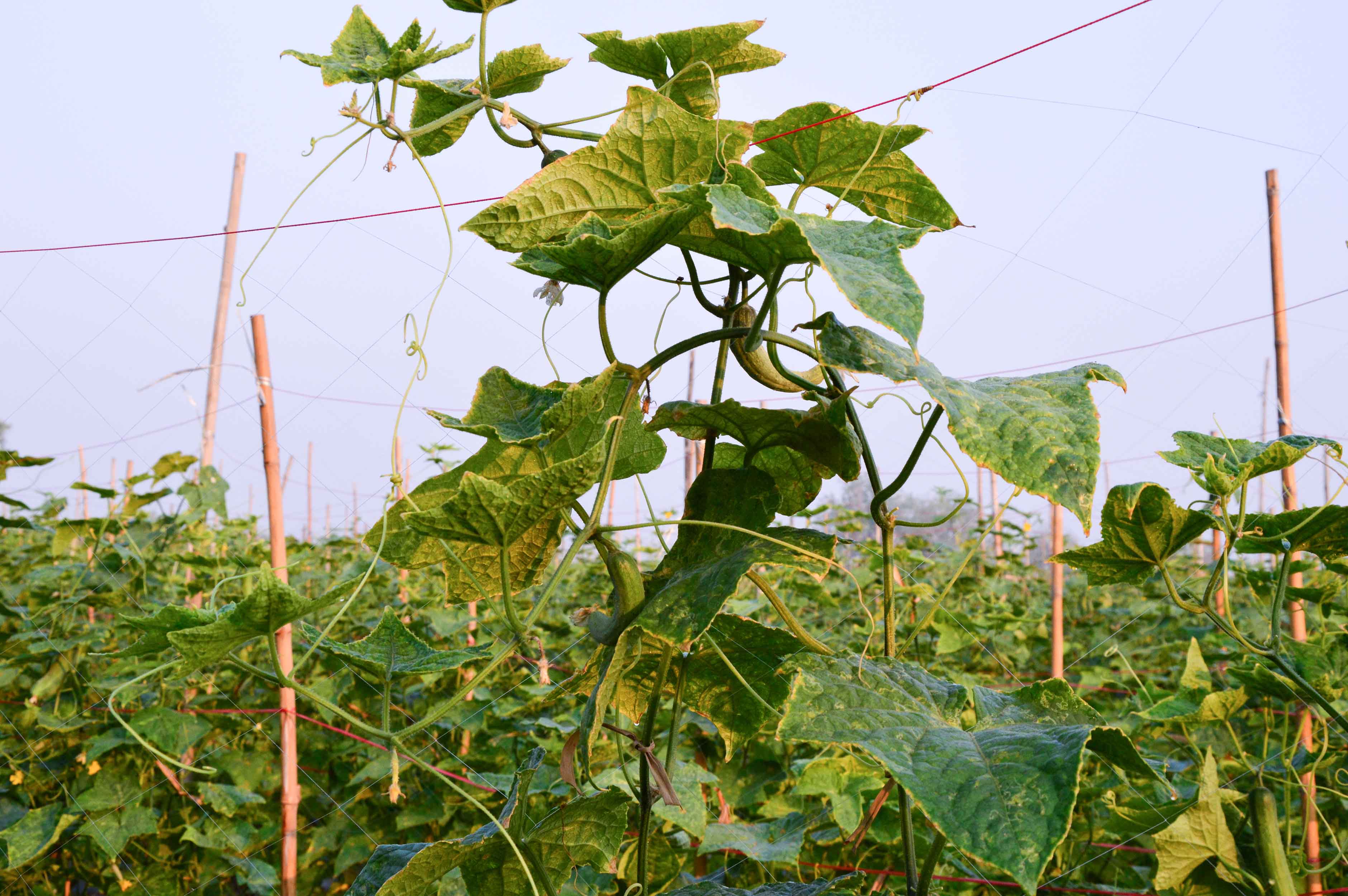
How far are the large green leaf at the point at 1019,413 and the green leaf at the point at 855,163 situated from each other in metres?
0.15

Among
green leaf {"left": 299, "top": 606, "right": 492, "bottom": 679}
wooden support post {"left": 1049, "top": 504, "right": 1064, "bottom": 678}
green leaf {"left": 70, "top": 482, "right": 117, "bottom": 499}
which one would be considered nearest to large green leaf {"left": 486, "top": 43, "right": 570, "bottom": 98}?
green leaf {"left": 299, "top": 606, "right": 492, "bottom": 679}

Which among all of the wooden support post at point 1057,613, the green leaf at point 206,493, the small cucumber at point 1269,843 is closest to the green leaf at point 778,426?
the small cucumber at point 1269,843

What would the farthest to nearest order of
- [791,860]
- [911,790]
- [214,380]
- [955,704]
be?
1. [214,380]
2. [791,860]
3. [955,704]
4. [911,790]

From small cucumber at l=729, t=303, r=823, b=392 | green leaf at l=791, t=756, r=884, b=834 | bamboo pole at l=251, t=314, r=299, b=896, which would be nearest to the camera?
small cucumber at l=729, t=303, r=823, b=392

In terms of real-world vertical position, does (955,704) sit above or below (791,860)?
above

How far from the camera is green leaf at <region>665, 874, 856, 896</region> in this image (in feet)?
2.23

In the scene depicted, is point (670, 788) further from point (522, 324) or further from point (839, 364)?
point (522, 324)

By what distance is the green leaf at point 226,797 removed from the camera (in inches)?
74.2

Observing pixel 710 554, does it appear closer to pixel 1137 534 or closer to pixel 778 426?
pixel 778 426

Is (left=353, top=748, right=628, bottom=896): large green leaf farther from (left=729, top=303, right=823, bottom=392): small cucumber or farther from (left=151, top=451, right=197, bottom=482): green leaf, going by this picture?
(left=151, top=451, right=197, bottom=482): green leaf

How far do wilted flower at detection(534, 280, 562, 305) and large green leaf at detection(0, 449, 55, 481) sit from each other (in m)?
1.44

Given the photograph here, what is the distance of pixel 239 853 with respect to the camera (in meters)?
1.84

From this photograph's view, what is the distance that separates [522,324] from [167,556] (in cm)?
115

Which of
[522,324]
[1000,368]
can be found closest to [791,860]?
[522,324]
